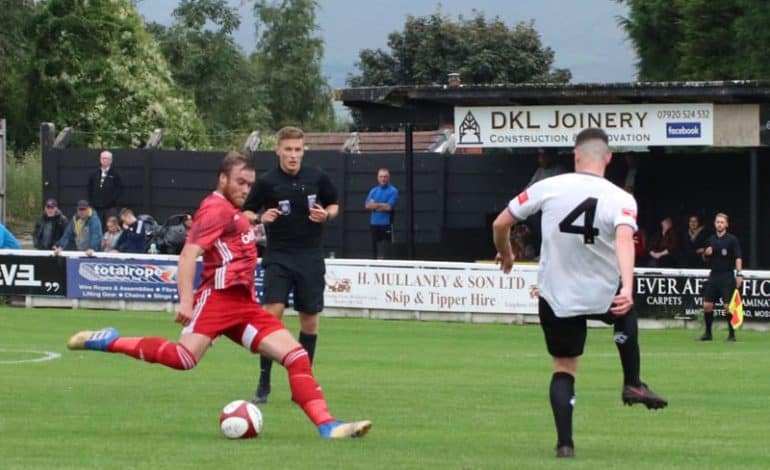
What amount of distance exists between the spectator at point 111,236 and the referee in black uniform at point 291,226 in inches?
676

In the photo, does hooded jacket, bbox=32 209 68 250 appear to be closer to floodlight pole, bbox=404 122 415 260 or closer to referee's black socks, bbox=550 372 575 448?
floodlight pole, bbox=404 122 415 260

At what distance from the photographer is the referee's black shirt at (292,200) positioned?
12.8 meters

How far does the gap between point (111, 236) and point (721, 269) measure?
36.5ft

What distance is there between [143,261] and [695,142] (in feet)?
31.2

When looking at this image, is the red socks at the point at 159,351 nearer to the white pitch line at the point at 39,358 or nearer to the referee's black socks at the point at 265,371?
the referee's black socks at the point at 265,371

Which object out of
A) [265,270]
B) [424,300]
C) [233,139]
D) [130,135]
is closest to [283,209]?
[265,270]

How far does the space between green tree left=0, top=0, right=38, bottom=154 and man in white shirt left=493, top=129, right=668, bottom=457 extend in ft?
134

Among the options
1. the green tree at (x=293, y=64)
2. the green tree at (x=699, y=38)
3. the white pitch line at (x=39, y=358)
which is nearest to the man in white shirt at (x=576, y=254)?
the white pitch line at (x=39, y=358)

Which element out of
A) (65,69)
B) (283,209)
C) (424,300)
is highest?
(65,69)

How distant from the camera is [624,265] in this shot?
9.24 meters

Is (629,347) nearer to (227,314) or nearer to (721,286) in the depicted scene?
(227,314)

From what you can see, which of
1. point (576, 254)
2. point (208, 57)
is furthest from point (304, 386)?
point (208, 57)

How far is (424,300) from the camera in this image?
27.4m

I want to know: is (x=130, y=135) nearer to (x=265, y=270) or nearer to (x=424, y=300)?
(x=424, y=300)
